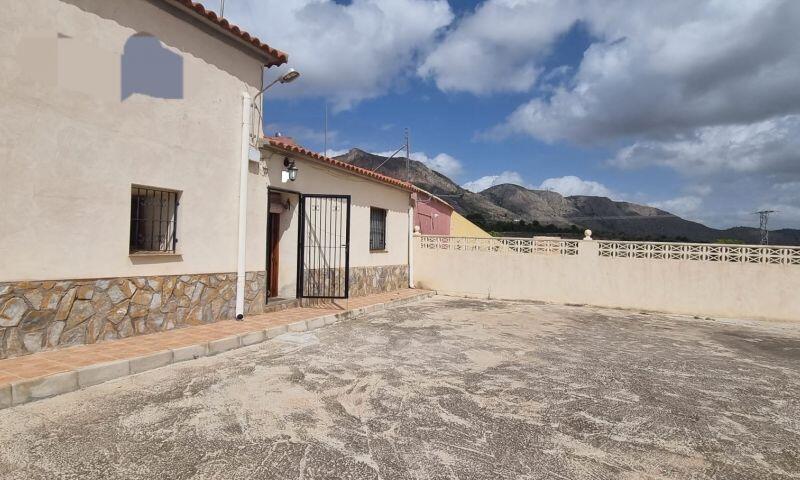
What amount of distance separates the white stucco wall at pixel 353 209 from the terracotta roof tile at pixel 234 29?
1.72 metres

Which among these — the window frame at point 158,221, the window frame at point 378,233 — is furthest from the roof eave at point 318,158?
the window frame at point 158,221

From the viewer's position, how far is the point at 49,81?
5.28 m

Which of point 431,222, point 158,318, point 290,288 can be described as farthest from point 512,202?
point 158,318

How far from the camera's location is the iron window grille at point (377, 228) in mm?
12727

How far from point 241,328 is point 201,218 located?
6.09ft

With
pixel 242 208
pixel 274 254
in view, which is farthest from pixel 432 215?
pixel 242 208

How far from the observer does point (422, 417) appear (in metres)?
4.01

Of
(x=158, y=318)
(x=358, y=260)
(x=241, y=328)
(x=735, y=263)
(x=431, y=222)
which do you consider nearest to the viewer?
(x=158, y=318)

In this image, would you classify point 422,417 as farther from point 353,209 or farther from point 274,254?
point 353,209

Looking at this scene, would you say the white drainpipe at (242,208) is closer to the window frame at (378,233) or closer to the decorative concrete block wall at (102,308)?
the decorative concrete block wall at (102,308)

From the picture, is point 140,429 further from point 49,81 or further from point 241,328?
point 49,81

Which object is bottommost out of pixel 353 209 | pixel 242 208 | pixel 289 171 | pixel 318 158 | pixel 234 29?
pixel 242 208

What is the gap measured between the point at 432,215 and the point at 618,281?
8.75 metres

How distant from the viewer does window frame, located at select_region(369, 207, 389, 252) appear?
1266cm
